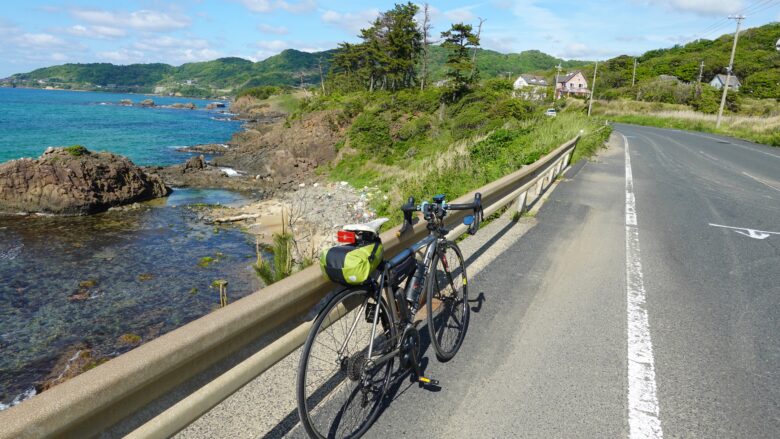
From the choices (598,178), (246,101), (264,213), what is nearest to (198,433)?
(598,178)

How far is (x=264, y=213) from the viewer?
24422mm

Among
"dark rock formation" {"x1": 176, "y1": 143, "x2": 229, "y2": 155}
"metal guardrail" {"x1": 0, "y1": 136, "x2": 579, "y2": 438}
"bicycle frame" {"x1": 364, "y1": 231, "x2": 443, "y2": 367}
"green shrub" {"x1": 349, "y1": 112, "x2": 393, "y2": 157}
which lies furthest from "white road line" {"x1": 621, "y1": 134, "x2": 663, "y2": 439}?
"dark rock formation" {"x1": 176, "y1": 143, "x2": 229, "y2": 155}

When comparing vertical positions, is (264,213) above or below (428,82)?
below

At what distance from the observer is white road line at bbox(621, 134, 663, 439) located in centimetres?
296

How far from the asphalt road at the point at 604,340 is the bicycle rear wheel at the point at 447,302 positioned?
0.42 ft

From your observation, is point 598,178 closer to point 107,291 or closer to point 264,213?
point 107,291

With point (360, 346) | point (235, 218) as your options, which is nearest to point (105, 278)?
point (235, 218)

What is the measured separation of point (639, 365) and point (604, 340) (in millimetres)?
420

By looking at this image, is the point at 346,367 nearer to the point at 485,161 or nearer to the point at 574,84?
the point at 485,161

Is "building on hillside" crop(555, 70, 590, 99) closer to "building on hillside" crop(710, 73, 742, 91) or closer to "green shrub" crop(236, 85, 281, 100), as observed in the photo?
"building on hillside" crop(710, 73, 742, 91)

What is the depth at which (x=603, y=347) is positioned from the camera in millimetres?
3934

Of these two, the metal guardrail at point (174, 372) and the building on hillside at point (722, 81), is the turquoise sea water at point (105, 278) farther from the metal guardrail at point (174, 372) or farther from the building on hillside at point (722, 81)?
the building on hillside at point (722, 81)

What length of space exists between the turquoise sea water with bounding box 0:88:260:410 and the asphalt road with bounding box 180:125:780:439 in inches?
335

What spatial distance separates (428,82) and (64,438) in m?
66.3
